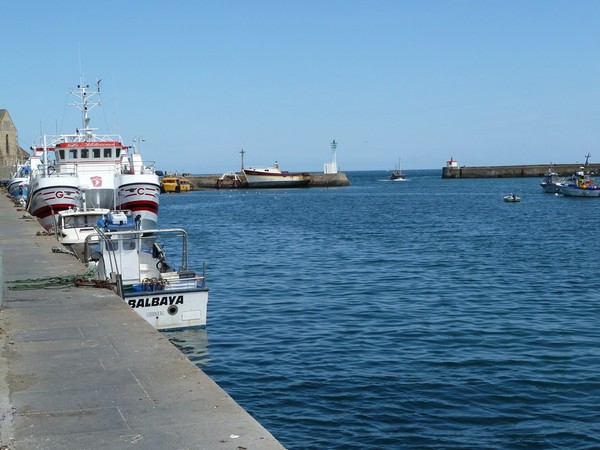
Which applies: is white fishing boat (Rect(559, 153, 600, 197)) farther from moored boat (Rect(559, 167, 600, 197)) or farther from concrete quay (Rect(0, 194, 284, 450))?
concrete quay (Rect(0, 194, 284, 450))

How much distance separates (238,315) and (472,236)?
2623 cm

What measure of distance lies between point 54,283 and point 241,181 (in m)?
127

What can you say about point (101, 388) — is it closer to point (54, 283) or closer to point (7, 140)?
point (54, 283)

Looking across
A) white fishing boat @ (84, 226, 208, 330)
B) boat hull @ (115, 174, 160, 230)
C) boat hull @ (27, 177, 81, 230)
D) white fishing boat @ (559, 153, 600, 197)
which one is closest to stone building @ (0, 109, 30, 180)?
white fishing boat @ (559, 153, 600, 197)

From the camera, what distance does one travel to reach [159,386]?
969cm

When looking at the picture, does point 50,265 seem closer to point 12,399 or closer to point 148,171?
point 12,399

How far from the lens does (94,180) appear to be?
1639 inches

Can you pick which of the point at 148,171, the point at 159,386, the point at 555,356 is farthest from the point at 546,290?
the point at 148,171

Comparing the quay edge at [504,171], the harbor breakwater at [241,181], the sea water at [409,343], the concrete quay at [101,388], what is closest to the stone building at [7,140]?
the harbor breakwater at [241,181]

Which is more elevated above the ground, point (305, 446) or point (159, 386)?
point (159, 386)

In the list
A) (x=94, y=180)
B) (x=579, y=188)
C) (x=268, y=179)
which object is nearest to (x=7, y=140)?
(x=268, y=179)

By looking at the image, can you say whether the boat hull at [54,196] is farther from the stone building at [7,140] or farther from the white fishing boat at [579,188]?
the stone building at [7,140]

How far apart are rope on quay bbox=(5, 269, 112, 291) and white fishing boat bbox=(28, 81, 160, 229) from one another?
21.0m

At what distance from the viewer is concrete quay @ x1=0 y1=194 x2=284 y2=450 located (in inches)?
313
